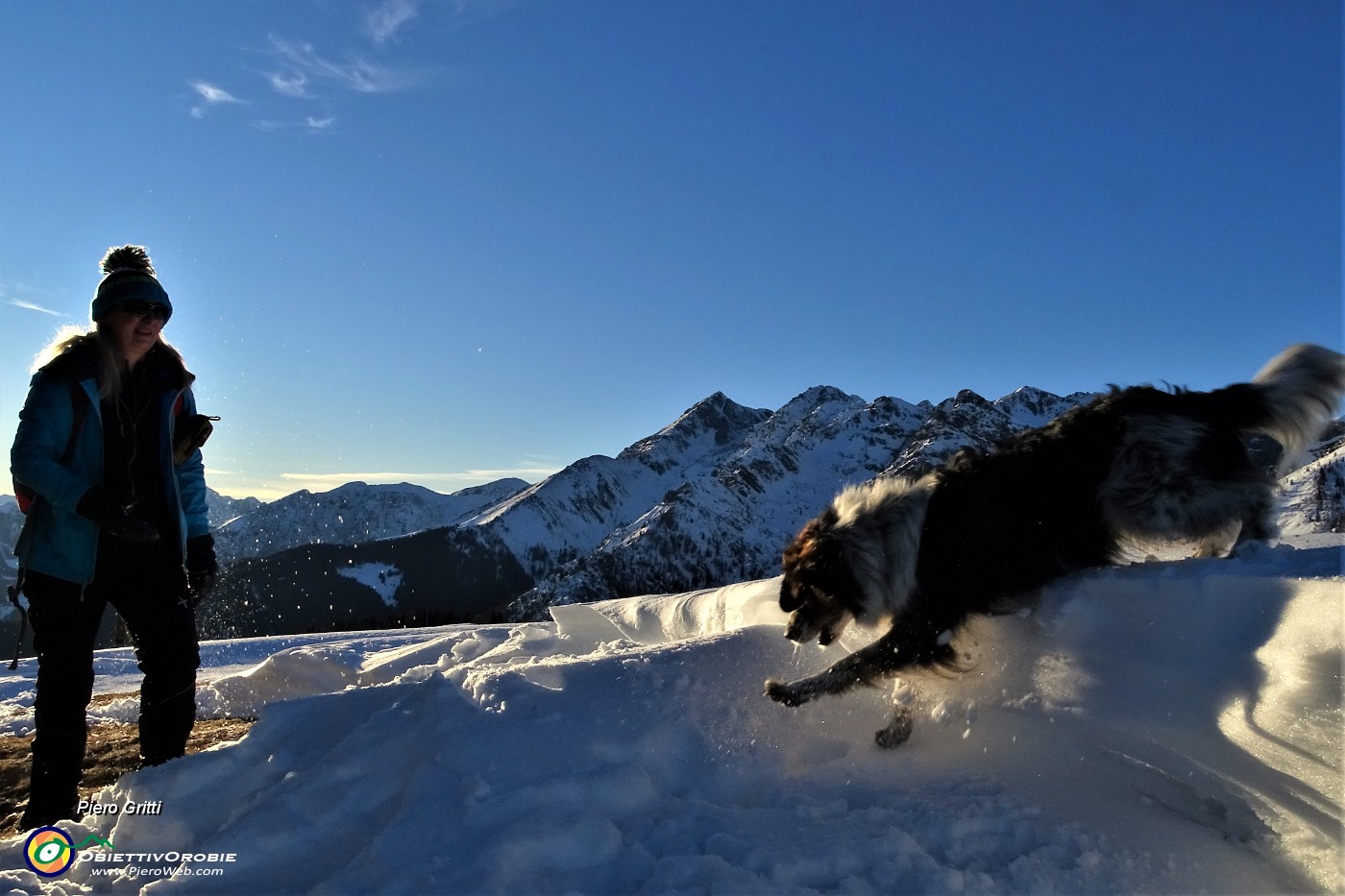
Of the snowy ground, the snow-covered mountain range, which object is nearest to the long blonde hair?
the snowy ground

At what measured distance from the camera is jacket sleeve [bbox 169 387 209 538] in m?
3.96

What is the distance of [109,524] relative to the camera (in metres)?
3.19

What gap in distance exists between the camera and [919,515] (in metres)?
4.17

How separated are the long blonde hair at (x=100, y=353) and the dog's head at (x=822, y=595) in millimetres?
3574

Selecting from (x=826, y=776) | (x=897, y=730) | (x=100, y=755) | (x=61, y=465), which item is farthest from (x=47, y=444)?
(x=897, y=730)

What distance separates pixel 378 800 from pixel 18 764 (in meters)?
3.33

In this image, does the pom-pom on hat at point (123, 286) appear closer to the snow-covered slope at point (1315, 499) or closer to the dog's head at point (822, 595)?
the dog's head at point (822, 595)

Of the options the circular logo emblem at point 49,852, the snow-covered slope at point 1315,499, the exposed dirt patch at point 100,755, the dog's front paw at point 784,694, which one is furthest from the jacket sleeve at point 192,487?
the snow-covered slope at point 1315,499

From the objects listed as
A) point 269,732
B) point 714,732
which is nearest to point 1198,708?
point 714,732

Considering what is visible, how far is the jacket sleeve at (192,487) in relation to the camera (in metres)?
3.96

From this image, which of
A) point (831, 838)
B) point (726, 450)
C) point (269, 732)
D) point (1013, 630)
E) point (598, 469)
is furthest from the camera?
point (726, 450)

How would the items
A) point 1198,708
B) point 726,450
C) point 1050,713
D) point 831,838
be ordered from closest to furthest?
point 831,838
point 1198,708
point 1050,713
point 726,450

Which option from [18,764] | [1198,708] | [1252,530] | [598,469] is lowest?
[18,764]

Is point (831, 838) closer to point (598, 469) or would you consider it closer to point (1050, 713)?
point (1050, 713)
